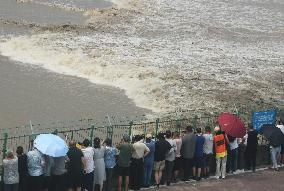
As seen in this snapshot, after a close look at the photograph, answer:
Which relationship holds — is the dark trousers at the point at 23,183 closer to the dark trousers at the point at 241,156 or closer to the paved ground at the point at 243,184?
the paved ground at the point at 243,184

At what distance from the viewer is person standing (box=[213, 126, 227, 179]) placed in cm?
1500

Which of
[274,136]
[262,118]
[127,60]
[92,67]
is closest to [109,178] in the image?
[274,136]

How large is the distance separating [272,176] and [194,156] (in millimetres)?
2773

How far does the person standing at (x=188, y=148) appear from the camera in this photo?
1448 centimetres

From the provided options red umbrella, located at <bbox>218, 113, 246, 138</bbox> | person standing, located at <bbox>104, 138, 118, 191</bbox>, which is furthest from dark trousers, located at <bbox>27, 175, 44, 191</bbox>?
red umbrella, located at <bbox>218, 113, 246, 138</bbox>

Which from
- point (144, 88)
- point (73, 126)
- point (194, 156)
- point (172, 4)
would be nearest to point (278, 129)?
point (194, 156)

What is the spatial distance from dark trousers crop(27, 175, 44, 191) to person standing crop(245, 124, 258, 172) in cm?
636

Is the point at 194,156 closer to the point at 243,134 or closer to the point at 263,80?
the point at 243,134

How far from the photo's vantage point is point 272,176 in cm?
1611

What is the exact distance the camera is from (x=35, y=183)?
40.5 ft

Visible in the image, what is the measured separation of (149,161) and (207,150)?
6.05 feet

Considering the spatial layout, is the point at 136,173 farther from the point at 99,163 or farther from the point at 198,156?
the point at 198,156

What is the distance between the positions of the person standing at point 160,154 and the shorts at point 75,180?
2.18 m

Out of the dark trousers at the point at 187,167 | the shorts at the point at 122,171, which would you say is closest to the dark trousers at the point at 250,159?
the dark trousers at the point at 187,167
